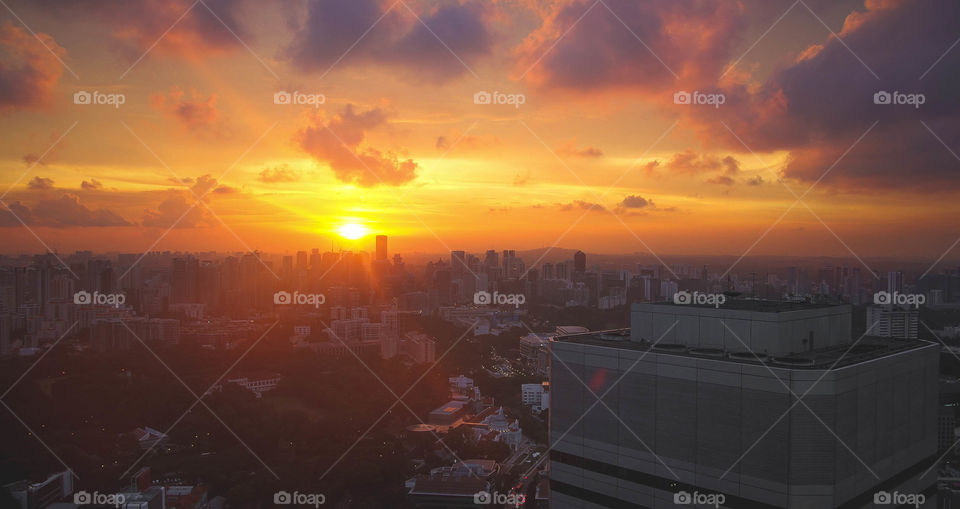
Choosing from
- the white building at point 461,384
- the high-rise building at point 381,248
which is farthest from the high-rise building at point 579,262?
the white building at point 461,384

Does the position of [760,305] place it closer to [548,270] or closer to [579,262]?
[548,270]

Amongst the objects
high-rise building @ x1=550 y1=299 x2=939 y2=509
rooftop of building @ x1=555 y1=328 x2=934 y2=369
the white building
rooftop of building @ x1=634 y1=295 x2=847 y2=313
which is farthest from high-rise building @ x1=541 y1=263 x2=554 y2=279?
high-rise building @ x1=550 y1=299 x2=939 y2=509

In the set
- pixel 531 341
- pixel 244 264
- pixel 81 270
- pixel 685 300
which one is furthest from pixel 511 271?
pixel 685 300

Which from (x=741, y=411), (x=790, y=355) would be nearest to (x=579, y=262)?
(x=790, y=355)

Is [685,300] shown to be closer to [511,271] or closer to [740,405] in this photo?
[740,405]

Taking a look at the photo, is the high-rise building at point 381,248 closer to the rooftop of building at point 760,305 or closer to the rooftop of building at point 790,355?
the rooftop of building at point 790,355

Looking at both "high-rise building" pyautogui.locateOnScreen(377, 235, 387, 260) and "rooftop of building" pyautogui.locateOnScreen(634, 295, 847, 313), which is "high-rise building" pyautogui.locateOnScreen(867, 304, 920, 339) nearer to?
"rooftop of building" pyautogui.locateOnScreen(634, 295, 847, 313)
